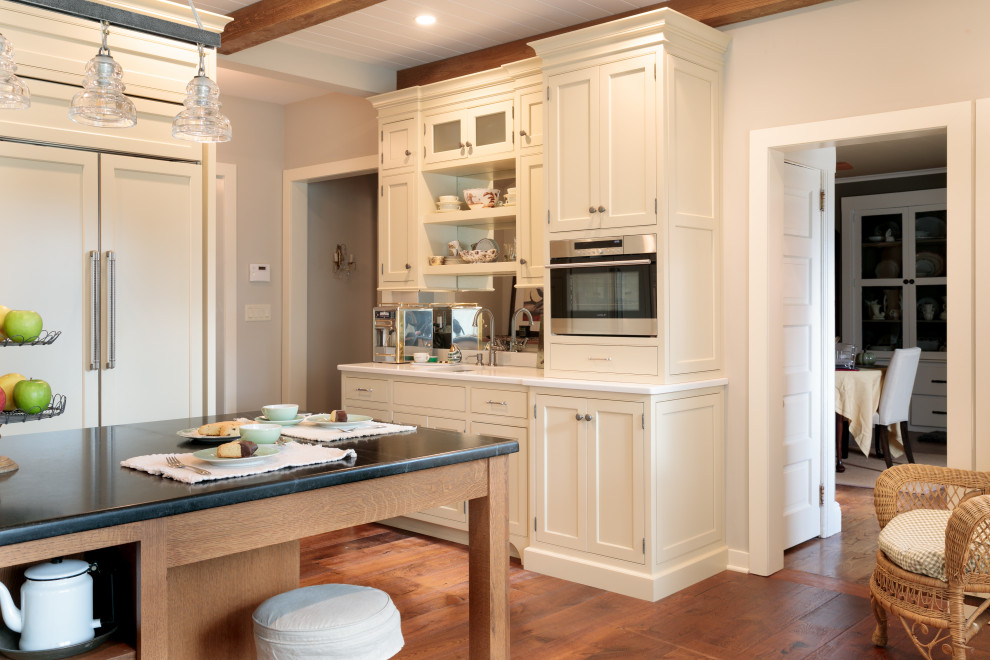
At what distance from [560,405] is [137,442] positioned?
2070 millimetres

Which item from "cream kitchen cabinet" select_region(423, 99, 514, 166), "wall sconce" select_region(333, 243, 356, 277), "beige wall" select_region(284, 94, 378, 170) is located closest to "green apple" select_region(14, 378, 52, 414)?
"cream kitchen cabinet" select_region(423, 99, 514, 166)

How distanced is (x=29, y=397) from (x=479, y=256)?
3.06 meters

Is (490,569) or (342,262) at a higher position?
(342,262)

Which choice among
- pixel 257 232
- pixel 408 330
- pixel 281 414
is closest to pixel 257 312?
pixel 257 232

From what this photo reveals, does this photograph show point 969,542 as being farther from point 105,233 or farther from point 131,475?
point 105,233

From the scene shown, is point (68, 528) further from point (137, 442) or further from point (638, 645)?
point (638, 645)

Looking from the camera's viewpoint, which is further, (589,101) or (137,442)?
(589,101)

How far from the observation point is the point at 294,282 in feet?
20.1

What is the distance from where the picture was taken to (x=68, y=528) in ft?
4.71

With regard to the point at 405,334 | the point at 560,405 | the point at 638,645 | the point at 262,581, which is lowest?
the point at 638,645

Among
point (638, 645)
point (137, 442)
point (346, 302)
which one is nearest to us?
point (137, 442)

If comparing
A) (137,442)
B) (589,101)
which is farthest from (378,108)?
(137,442)

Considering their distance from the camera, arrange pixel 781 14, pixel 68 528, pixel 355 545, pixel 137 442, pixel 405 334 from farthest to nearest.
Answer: pixel 405 334, pixel 355 545, pixel 781 14, pixel 137 442, pixel 68 528

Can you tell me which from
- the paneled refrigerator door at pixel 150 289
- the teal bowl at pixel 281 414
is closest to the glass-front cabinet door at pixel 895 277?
the paneled refrigerator door at pixel 150 289
